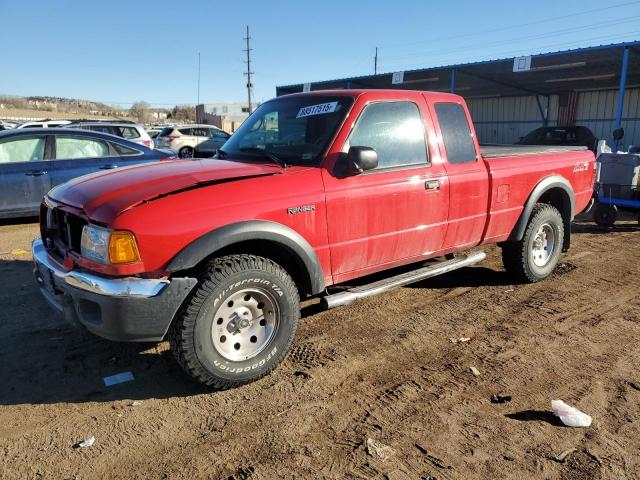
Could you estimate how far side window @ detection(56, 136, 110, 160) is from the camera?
826 centimetres

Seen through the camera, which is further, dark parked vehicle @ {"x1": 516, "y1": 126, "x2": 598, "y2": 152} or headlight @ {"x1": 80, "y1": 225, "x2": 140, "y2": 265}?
dark parked vehicle @ {"x1": 516, "y1": 126, "x2": 598, "y2": 152}

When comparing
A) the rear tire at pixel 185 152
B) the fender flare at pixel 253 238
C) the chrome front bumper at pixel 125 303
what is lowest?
the chrome front bumper at pixel 125 303

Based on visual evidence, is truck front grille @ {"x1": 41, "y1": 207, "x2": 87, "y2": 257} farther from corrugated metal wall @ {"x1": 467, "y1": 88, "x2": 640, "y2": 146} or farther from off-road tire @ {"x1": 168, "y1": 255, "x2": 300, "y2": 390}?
corrugated metal wall @ {"x1": 467, "y1": 88, "x2": 640, "y2": 146}

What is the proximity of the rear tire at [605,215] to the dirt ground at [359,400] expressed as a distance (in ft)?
14.1

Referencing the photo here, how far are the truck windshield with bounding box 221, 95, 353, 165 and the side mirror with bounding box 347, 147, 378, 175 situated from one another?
0.82ft

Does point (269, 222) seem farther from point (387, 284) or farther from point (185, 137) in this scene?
point (185, 137)

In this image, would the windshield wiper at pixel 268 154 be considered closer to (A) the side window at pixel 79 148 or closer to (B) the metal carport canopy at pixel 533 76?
(A) the side window at pixel 79 148

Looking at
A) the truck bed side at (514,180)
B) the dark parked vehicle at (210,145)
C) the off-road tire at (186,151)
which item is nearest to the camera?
the truck bed side at (514,180)

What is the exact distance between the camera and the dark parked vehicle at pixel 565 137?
1653cm

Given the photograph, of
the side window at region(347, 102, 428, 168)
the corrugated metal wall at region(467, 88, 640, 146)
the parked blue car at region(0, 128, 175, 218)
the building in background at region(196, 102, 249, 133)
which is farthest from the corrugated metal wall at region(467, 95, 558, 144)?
the building in background at region(196, 102, 249, 133)

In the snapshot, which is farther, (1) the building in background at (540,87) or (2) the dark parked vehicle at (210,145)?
(2) the dark parked vehicle at (210,145)

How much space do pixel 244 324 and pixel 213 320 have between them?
0.27 meters

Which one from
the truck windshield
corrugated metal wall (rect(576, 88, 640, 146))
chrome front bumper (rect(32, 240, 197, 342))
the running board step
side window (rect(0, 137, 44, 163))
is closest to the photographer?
chrome front bumper (rect(32, 240, 197, 342))

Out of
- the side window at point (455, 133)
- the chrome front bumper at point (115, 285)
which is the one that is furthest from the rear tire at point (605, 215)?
the chrome front bumper at point (115, 285)
